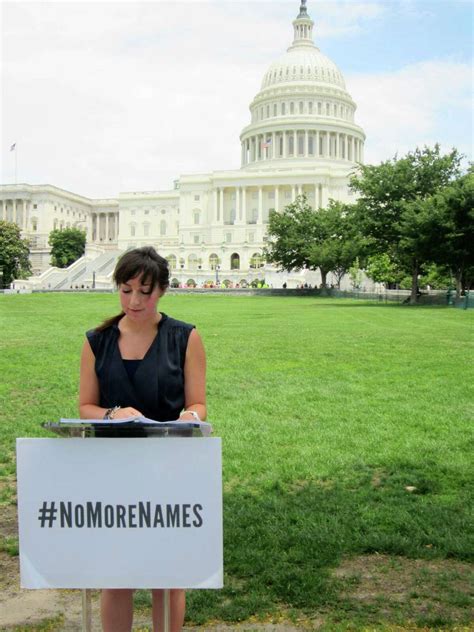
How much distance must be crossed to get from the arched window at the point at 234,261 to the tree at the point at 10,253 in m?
40.8

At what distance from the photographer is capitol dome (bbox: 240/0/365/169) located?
132 meters

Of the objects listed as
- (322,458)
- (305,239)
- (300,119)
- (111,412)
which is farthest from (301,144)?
(111,412)

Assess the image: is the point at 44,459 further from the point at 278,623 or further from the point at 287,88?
the point at 287,88

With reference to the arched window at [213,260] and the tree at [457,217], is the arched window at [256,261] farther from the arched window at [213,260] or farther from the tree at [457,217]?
the tree at [457,217]

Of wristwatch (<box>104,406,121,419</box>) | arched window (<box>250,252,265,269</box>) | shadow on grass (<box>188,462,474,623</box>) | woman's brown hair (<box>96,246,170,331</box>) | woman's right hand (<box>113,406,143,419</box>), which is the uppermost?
arched window (<box>250,252,265,269</box>)

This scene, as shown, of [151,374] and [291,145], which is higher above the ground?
[291,145]

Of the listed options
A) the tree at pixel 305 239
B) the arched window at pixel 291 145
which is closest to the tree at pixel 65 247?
the arched window at pixel 291 145

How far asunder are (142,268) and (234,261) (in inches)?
4691

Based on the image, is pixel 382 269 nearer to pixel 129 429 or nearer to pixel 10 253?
pixel 10 253

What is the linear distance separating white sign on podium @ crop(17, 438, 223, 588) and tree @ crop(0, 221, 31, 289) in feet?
276

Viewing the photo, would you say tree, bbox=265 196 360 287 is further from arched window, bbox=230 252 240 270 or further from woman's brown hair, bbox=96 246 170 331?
woman's brown hair, bbox=96 246 170 331

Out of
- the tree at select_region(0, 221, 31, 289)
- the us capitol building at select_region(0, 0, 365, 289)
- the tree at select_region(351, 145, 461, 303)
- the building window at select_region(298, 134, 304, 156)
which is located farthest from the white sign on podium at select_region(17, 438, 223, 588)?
the building window at select_region(298, 134, 304, 156)

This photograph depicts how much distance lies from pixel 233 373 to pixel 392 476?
720 cm

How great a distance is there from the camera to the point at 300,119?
131000mm
